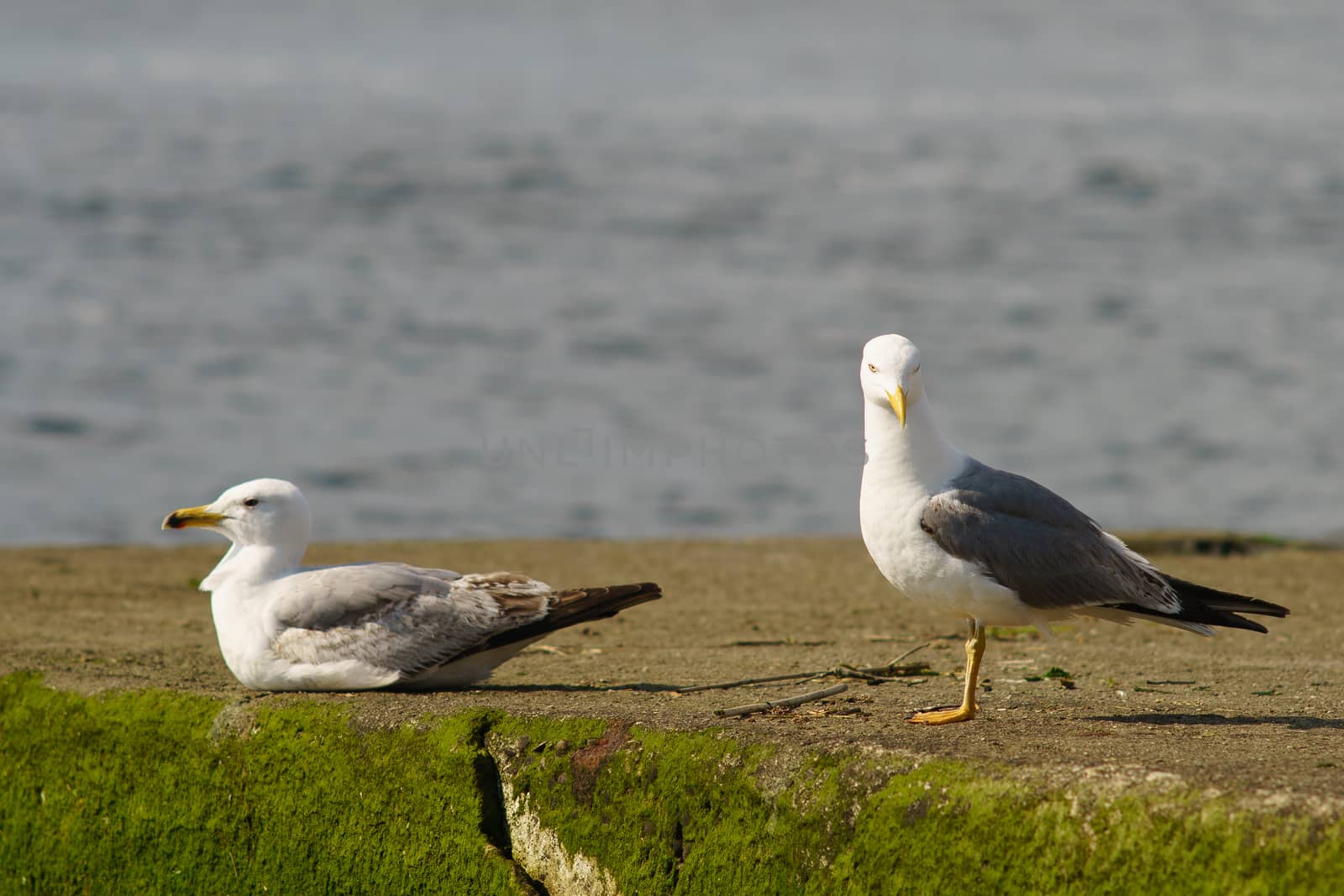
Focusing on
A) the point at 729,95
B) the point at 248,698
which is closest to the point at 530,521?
the point at 248,698

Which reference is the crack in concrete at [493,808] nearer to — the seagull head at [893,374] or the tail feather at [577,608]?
the tail feather at [577,608]

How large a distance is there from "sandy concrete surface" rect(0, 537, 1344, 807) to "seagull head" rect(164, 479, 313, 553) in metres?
0.56

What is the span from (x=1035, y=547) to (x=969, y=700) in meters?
0.55

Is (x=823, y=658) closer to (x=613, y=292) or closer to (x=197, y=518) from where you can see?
(x=197, y=518)

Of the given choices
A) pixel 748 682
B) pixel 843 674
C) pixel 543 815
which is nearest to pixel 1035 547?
pixel 843 674

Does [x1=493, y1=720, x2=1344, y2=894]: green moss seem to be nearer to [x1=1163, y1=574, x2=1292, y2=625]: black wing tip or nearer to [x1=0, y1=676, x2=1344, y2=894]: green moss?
[x1=0, y1=676, x2=1344, y2=894]: green moss

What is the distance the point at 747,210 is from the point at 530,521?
12.3 m

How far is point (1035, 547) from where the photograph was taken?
4945mm

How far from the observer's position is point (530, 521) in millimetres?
14945

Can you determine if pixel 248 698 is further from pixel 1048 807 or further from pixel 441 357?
pixel 441 357

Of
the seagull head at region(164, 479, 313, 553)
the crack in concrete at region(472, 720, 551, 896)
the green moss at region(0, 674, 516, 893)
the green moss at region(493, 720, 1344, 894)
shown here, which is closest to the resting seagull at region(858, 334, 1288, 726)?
the green moss at region(493, 720, 1344, 894)

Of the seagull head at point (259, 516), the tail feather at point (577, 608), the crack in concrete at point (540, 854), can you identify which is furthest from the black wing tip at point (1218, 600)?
the seagull head at point (259, 516)

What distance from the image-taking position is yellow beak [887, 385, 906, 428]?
15.8 feet

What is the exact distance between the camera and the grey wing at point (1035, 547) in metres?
4.86
